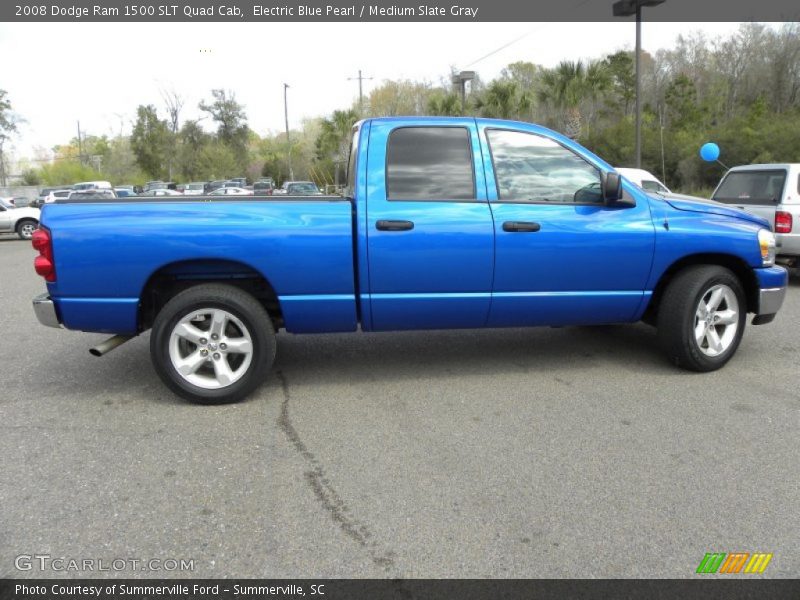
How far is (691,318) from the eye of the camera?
4.80 meters

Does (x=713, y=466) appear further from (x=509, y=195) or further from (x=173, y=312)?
(x=173, y=312)

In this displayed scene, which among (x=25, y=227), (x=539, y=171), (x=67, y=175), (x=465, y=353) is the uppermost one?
(x=67, y=175)

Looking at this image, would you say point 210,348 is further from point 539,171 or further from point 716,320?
point 716,320

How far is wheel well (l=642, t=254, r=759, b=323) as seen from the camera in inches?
196

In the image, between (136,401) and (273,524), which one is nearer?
(273,524)

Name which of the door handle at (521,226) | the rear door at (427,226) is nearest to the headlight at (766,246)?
the door handle at (521,226)

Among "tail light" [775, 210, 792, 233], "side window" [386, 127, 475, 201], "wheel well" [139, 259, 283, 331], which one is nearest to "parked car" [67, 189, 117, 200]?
"wheel well" [139, 259, 283, 331]

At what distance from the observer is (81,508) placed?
3.06 metres

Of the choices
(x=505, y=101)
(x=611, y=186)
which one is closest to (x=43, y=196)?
(x=505, y=101)

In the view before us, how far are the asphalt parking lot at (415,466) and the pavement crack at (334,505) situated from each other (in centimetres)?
1

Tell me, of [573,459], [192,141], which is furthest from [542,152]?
[192,141]

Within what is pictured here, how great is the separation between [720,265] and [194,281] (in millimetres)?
4100

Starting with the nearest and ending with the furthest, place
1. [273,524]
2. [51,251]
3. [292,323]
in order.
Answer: [273,524] → [51,251] → [292,323]
